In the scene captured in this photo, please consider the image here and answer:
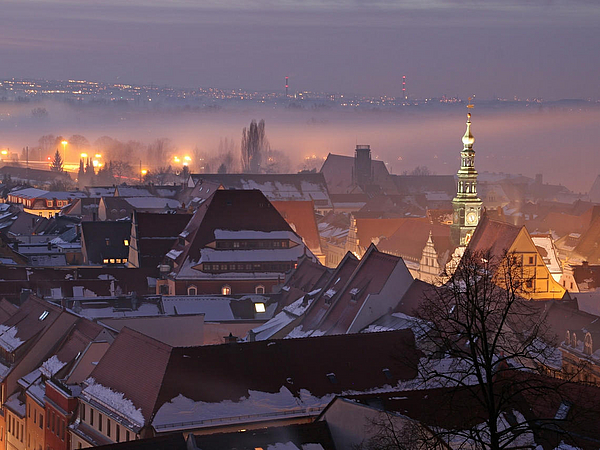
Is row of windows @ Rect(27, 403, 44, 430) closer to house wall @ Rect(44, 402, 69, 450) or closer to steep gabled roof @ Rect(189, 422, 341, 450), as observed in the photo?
house wall @ Rect(44, 402, 69, 450)

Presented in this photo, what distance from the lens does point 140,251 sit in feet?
303

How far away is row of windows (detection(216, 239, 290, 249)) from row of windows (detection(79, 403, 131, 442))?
41337 millimetres

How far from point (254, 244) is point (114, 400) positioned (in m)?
44.9

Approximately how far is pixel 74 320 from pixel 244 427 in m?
17.8

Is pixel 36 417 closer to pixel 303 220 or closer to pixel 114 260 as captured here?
pixel 114 260

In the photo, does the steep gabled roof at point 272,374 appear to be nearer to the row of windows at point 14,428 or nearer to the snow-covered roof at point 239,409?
the snow-covered roof at point 239,409

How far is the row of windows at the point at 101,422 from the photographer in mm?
43406

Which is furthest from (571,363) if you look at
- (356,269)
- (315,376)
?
(315,376)

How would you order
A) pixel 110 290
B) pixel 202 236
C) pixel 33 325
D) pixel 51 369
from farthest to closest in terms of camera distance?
pixel 202 236 < pixel 110 290 < pixel 33 325 < pixel 51 369

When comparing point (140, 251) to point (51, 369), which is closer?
point (51, 369)

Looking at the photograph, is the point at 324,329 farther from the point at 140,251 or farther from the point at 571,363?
the point at 140,251

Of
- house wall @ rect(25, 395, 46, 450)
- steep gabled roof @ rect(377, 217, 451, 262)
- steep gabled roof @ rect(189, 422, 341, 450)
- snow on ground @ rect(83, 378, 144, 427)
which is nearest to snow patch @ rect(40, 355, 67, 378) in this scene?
house wall @ rect(25, 395, 46, 450)

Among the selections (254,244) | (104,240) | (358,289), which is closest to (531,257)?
(254,244)

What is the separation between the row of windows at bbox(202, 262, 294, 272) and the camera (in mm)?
86312
